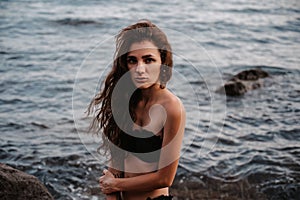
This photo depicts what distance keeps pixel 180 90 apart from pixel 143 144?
553cm

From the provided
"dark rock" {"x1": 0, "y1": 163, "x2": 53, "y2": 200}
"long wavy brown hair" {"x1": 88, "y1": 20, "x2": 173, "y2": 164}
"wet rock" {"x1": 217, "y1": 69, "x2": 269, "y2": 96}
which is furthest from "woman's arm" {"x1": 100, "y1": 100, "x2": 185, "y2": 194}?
"wet rock" {"x1": 217, "y1": 69, "x2": 269, "y2": 96}

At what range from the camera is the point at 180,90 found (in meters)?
8.26

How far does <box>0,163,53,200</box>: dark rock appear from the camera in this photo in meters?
3.74

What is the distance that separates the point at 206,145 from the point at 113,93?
3589 mm

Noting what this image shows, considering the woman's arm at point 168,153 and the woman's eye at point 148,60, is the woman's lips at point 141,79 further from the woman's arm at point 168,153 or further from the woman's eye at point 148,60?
the woman's arm at point 168,153

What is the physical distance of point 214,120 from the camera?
7.12 metres

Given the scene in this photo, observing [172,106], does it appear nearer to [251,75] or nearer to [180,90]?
[180,90]

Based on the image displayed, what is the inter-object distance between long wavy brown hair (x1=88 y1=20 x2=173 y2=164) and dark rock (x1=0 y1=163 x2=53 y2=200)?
95cm

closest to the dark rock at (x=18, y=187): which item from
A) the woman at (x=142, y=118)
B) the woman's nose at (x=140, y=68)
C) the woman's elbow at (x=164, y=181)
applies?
the woman at (x=142, y=118)

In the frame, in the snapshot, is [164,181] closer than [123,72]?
Yes

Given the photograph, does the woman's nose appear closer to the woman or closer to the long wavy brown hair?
the woman

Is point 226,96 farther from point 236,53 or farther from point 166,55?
point 166,55

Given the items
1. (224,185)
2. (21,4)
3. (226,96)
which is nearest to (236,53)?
(226,96)

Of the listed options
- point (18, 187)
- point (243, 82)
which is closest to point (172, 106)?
point (18, 187)
